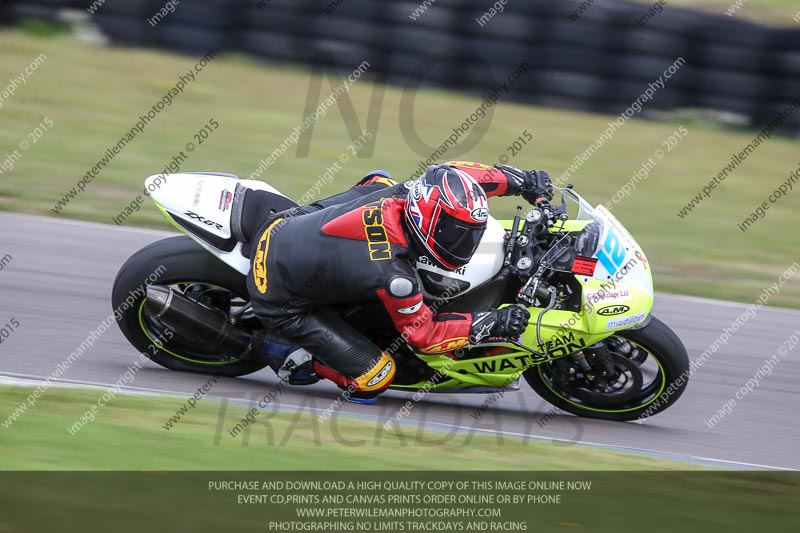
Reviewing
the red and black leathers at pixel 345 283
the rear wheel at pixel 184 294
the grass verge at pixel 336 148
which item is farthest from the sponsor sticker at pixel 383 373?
the grass verge at pixel 336 148

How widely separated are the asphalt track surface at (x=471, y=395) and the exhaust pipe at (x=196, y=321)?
0.30 meters

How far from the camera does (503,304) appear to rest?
18.7 feet

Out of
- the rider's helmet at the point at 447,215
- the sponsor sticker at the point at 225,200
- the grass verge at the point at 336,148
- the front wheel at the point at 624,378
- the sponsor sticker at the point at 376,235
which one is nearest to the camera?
the rider's helmet at the point at 447,215

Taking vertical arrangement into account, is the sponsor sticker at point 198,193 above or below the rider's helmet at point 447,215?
below

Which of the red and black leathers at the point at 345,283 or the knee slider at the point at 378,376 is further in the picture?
the knee slider at the point at 378,376

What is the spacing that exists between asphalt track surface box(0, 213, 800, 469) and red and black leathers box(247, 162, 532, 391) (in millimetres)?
411

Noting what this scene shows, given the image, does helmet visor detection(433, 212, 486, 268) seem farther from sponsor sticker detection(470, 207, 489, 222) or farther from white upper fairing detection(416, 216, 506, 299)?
white upper fairing detection(416, 216, 506, 299)

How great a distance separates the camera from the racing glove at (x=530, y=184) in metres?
5.81

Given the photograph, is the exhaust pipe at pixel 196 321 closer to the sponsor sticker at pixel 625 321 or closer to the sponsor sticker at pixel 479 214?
the sponsor sticker at pixel 479 214

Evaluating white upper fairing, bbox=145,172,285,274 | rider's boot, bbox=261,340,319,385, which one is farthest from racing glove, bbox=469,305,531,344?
white upper fairing, bbox=145,172,285,274

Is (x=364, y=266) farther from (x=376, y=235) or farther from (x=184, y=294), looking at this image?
(x=184, y=294)

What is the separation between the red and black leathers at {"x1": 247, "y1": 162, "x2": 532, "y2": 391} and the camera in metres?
5.24
